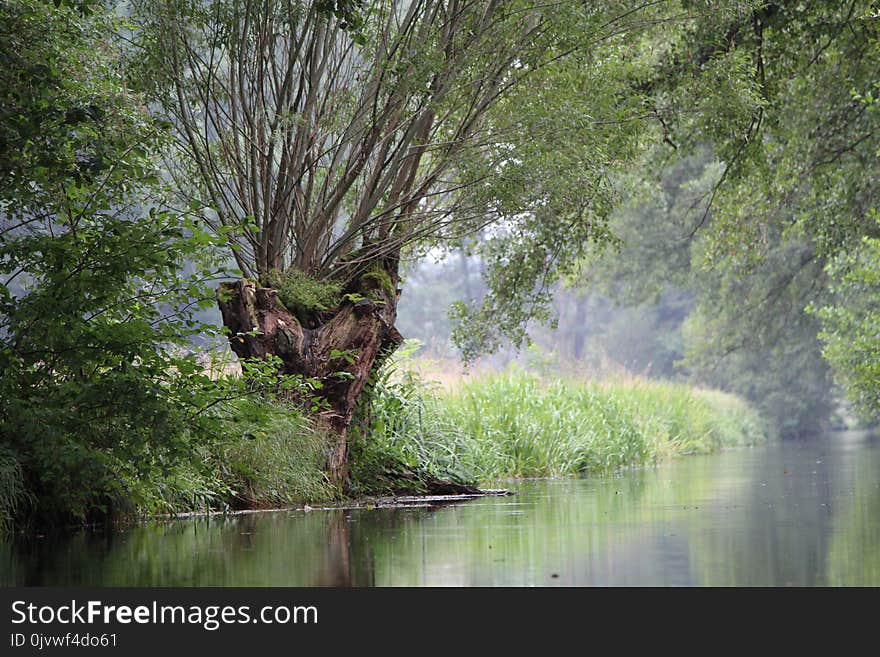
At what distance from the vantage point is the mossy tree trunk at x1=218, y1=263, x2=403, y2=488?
1021 cm

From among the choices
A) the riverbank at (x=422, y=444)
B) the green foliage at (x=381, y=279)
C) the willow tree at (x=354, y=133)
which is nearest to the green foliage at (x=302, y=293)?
the willow tree at (x=354, y=133)

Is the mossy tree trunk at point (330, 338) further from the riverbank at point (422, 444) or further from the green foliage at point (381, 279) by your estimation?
the riverbank at point (422, 444)

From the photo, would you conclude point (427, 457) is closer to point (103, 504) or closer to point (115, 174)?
point (103, 504)

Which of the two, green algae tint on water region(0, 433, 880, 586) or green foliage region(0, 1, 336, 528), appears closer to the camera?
green algae tint on water region(0, 433, 880, 586)

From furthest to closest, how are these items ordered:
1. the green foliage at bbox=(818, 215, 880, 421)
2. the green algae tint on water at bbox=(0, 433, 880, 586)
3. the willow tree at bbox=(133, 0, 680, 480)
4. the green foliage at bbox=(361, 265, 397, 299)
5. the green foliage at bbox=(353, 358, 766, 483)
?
the green foliage at bbox=(818, 215, 880, 421) < the green foliage at bbox=(353, 358, 766, 483) < the green foliage at bbox=(361, 265, 397, 299) < the willow tree at bbox=(133, 0, 680, 480) < the green algae tint on water at bbox=(0, 433, 880, 586)

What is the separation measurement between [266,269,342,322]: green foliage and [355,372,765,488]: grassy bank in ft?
4.93

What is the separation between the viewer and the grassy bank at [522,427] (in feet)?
41.3

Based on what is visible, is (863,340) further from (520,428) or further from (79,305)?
(79,305)

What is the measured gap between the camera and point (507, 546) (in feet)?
21.8

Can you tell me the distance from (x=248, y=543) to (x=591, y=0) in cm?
649

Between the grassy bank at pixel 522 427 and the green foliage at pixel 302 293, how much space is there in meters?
1.50

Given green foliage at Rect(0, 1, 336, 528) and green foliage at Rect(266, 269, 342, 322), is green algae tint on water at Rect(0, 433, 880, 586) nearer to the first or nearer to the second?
green foliage at Rect(0, 1, 336, 528)

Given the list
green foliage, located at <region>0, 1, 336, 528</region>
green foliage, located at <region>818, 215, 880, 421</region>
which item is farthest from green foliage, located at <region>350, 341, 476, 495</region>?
green foliage, located at <region>818, 215, 880, 421</region>

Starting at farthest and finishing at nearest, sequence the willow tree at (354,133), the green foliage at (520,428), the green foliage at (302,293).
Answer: the green foliage at (520,428), the green foliage at (302,293), the willow tree at (354,133)
